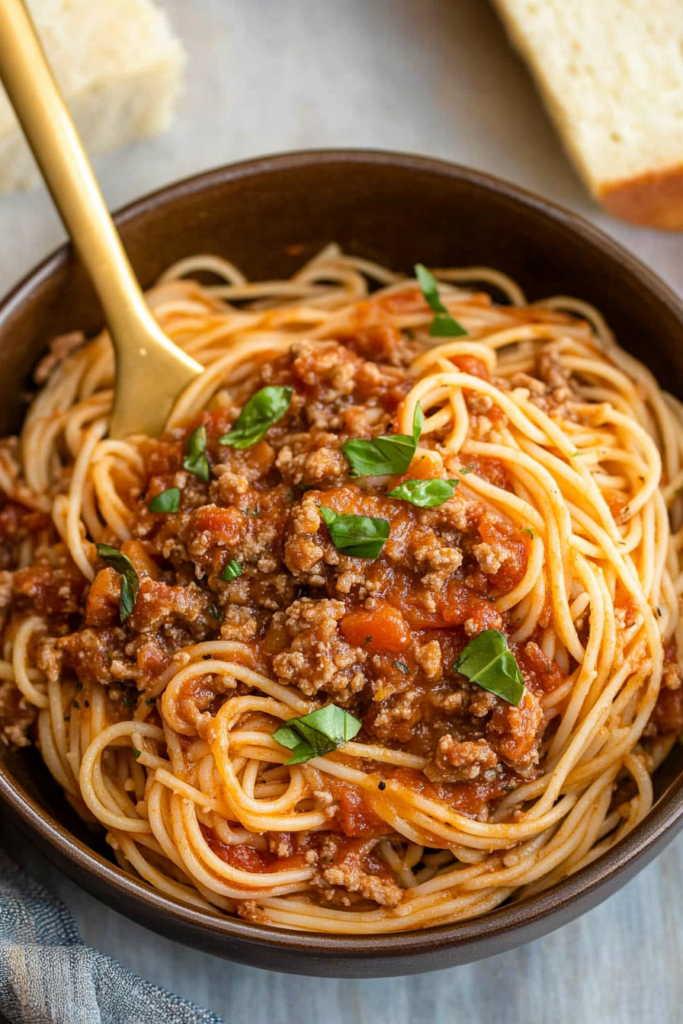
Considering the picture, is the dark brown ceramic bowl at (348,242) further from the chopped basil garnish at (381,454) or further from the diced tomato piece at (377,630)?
the chopped basil garnish at (381,454)

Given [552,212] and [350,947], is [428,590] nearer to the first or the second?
[350,947]

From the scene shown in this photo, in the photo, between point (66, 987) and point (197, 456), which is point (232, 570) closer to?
point (197, 456)

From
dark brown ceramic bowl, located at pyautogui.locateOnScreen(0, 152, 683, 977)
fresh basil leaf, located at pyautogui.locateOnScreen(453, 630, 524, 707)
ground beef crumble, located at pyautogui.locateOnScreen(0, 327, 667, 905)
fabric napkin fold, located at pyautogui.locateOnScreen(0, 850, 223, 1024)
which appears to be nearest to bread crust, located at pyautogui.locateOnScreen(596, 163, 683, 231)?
dark brown ceramic bowl, located at pyautogui.locateOnScreen(0, 152, 683, 977)

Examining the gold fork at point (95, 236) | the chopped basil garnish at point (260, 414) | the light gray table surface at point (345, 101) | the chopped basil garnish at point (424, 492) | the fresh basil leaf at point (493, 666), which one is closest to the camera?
the fresh basil leaf at point (493, 666)

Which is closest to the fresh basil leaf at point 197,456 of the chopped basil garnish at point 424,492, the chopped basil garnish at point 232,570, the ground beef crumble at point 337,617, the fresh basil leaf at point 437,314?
the ground beef crumble at point 337,617

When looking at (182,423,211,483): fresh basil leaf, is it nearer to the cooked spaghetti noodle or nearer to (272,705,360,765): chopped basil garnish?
the cooked spaghetti noodle

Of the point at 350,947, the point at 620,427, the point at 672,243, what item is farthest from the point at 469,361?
the point at 350,947
